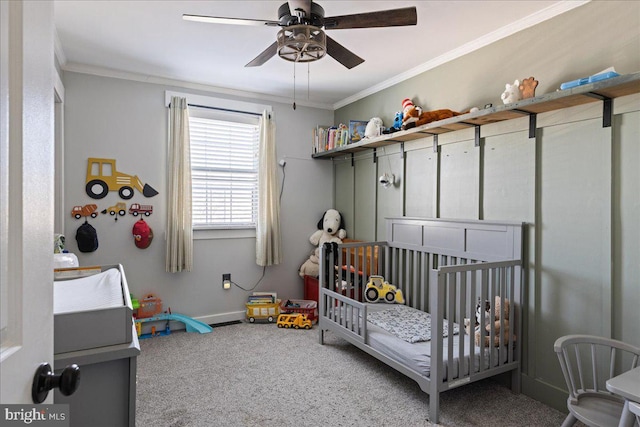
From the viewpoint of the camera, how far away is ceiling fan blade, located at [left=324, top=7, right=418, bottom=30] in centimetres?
174

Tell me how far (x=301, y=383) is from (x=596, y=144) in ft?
7.65

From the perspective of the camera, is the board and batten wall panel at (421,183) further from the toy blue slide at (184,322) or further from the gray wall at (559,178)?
the toy blue slide at (184,322)

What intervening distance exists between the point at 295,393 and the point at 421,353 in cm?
85

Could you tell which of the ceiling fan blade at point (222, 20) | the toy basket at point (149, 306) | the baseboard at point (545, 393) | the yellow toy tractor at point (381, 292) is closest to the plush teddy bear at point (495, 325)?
the baseboard at point (545, 393)

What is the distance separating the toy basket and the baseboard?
311cm

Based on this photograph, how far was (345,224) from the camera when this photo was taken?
424 centimetres

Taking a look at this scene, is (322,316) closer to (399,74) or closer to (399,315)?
(399,315)

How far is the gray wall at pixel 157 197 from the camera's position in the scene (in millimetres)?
3172

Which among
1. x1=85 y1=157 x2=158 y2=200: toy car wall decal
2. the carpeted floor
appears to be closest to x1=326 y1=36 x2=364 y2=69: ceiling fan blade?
the carpeted floor

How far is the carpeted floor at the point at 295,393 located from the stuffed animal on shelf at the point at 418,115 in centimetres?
190

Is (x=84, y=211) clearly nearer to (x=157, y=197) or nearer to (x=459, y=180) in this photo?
(x=157, y=197)

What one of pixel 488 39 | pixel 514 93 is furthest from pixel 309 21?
pixel 488 39

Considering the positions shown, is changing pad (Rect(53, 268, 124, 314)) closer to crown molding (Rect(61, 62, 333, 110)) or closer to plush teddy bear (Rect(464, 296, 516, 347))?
plush teddy bear (Rect(464, 296, 516, 347))

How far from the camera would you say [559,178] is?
7.22ft
